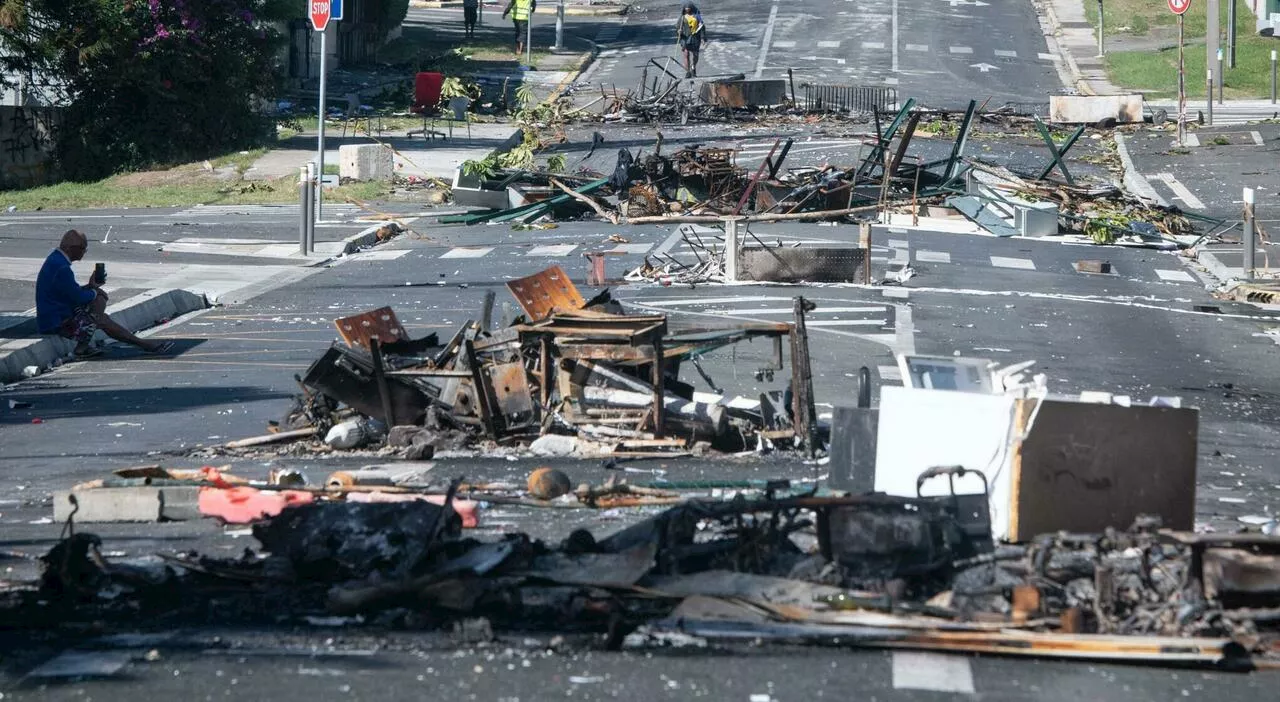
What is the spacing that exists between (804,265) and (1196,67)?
2892cm

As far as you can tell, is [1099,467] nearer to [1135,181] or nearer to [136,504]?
[136,504]

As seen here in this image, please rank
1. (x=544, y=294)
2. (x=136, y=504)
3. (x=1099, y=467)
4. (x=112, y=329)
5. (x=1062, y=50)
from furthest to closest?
1. (x=1062, y=50)
2. (x=112, y=329)
3. (x=544, y=294)
4. (x=136, y=504)
5. (x=1099, y=467)

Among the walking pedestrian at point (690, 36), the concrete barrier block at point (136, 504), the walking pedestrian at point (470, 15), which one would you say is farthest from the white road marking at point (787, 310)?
the walking pedestrian at point (470, 15)

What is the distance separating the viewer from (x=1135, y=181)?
32.3m

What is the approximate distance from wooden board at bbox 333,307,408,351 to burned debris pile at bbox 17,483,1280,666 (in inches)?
192

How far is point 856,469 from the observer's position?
31.5 ft

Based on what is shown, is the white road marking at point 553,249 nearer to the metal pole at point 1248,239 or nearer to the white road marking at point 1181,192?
the metal pole at point 1248,239

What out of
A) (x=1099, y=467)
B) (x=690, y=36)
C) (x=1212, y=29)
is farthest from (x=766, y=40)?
(x=1099, y=467)

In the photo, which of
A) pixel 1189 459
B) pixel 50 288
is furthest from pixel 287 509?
pixel 50 288

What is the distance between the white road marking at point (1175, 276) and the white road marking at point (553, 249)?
8.20 meters

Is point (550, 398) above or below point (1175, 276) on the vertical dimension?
below

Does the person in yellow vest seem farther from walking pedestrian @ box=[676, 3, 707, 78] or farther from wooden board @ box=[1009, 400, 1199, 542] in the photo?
wooden board @ box=[1009, 400, 1199, 542]

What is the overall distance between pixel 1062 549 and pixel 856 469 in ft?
5.45

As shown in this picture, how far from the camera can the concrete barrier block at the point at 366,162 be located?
30531 millimetres
